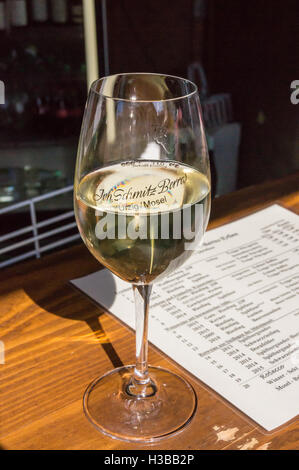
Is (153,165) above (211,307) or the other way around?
above

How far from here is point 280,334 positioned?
2.05 ft

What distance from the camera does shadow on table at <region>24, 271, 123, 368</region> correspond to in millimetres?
634

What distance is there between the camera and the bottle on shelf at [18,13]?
2.18 metres

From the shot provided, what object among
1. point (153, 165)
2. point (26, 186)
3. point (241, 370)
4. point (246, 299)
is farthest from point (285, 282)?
point (26, 186)

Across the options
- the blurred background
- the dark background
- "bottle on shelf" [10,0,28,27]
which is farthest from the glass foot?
the dark background

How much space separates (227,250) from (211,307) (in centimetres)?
14

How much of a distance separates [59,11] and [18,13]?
171mm

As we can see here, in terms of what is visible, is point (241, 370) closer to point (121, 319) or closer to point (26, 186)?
point (121, 319)

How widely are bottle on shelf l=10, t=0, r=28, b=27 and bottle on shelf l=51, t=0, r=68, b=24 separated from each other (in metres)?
0.11

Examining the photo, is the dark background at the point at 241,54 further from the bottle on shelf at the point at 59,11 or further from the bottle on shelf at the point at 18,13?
the bottle on shelf at the point at 18,13

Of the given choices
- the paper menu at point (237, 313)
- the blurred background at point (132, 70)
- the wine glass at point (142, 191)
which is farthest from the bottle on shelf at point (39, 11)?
the wine glass at point (142, 191)

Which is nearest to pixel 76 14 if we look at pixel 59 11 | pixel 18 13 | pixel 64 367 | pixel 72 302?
pixel 59 11

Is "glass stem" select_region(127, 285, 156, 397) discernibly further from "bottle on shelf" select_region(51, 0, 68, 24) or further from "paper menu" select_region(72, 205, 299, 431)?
"bottle on shelf" select_region(51, 0, 68, 24)

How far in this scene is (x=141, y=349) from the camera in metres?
0.55
